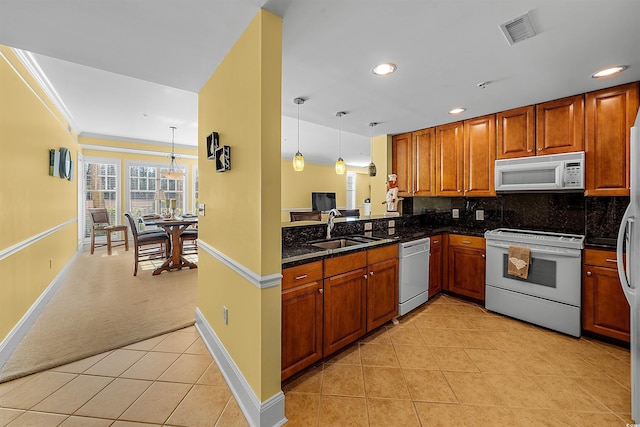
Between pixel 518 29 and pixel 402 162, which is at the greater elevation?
pixel 518 29

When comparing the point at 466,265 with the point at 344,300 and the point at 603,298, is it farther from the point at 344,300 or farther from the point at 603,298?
the point at 344,300

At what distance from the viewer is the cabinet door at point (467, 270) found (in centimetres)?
315

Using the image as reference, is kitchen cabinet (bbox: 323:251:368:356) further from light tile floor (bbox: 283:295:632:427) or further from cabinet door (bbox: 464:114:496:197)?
cabinet door (bbox: 464:114:496:197)

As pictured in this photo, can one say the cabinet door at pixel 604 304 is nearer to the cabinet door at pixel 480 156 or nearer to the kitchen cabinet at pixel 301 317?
the cabinet door at pixel 480 156

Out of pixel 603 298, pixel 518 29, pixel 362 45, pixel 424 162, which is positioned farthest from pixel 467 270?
pixel 362 45

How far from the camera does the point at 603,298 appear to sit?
2355 mm

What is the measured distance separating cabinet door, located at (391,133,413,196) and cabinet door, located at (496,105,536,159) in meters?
1.17

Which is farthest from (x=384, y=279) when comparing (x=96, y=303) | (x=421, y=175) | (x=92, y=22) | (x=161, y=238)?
(x=161, y=238)

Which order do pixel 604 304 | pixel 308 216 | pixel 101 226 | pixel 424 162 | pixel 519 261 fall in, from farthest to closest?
pixel 101 226, pixel 308 216, pixel 424 162, pixel 519 261, pixel 604 304

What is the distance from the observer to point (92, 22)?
1579 mm

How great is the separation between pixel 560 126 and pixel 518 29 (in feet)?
5.61

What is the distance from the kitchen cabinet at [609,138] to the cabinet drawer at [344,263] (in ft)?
7.67

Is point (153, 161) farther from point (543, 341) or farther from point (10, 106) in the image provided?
point (543, 341)

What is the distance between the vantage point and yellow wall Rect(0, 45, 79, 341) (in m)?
2.13
